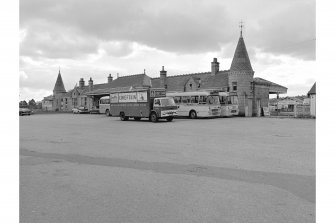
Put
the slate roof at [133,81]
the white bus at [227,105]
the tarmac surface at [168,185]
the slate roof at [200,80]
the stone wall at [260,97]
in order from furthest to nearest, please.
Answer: the slate roof at [133,81] → the slate roof at [200,80] → the stone wall at [260,97] → the white bus at [227,105] → the tarmac surface at [168,185]

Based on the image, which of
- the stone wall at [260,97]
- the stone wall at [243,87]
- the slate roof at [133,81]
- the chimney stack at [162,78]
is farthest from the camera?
the slate roof at [133,81]

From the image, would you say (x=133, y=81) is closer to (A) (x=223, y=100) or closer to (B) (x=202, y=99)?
(A) (x=223, y=100)

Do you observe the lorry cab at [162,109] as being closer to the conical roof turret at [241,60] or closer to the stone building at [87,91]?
the conical roof turret at [241,60]

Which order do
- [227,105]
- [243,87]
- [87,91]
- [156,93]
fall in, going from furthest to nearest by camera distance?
[87,91]
[243,87]
[227,105]
[156,93]

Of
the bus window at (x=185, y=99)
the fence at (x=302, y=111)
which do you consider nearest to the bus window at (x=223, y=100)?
the bus window at (x=185, y=99)

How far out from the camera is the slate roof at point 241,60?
3762cm

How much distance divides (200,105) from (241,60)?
10.5 m

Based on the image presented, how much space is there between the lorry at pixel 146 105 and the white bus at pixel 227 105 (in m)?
8.04

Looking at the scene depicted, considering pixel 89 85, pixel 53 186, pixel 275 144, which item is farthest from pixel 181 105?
pixel 89 85

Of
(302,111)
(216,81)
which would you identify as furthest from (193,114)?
(302,111)

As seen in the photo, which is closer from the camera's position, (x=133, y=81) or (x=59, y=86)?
(x=133, y=81)

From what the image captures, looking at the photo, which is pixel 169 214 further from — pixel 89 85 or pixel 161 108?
pixel 89 85

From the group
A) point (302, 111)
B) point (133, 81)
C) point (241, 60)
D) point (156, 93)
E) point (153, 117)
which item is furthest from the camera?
point (133, 81)

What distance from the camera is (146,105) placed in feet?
87.8
